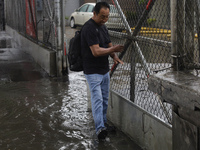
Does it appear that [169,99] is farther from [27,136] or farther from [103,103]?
[27,136]

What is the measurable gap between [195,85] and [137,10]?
6.87 ft

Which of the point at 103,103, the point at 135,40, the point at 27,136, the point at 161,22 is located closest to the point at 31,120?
the point at 27,136

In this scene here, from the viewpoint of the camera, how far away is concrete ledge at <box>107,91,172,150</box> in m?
3.45

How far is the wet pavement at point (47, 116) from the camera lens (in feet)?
13.6

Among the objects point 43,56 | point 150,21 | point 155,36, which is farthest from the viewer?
point 43,56

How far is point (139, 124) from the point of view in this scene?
3990 mm

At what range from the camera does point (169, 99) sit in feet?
7.80

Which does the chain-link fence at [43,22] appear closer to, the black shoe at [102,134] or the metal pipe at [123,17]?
the metal pipe at [123,17]

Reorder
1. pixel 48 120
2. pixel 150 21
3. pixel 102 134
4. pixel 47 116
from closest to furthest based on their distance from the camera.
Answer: pixel 150 21
pixel 102 134
pixel 48 120
pixel 47 116

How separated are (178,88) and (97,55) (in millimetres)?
1809

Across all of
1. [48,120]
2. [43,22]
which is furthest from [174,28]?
[43,22]

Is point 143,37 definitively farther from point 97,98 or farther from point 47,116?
point 47,116

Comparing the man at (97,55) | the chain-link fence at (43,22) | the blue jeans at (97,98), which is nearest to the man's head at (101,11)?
the man at (97,55)

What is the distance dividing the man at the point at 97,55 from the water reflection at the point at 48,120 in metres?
0.35
